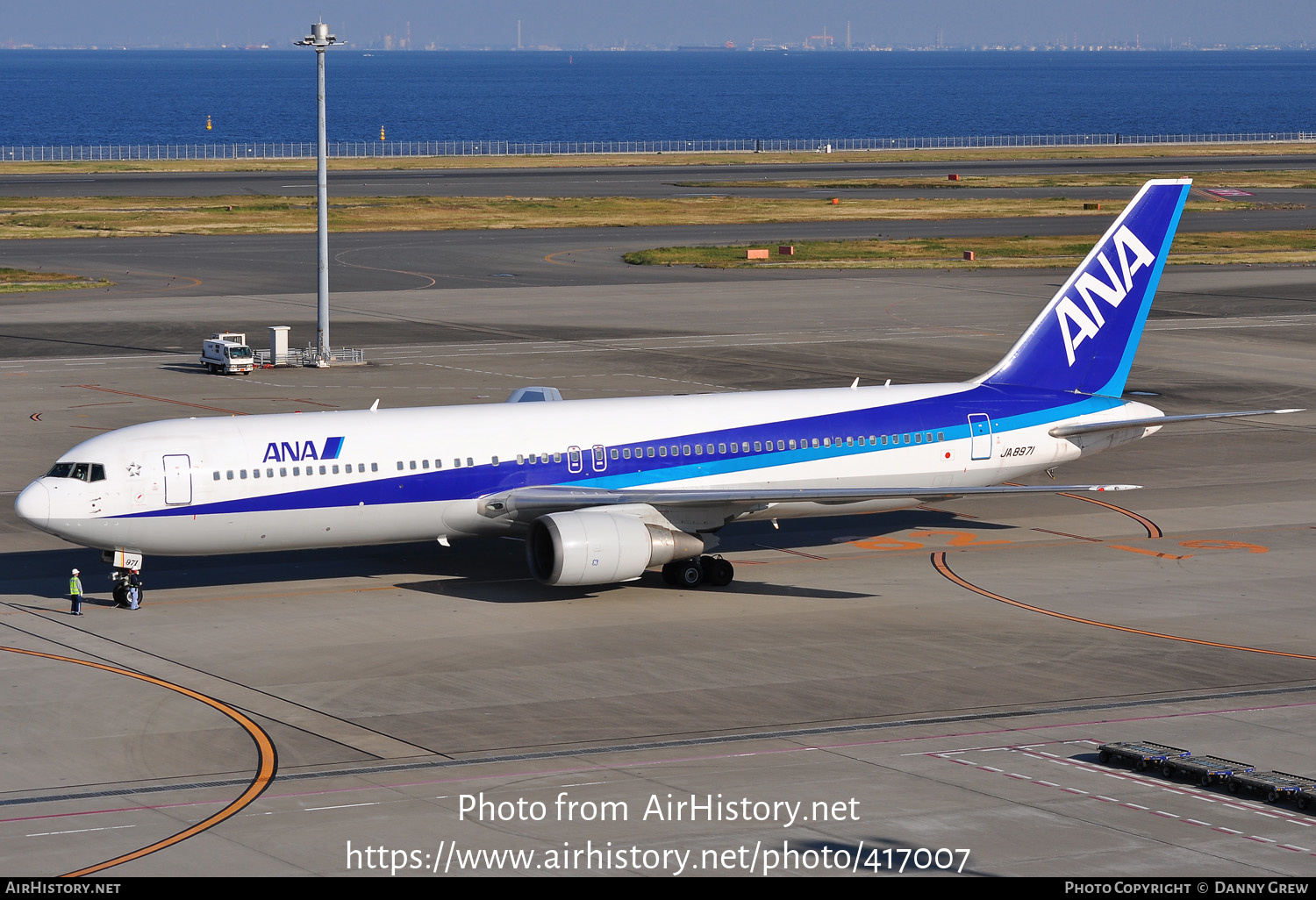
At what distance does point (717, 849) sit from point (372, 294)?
8606 cm

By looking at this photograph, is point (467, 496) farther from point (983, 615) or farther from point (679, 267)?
point (679, 267)

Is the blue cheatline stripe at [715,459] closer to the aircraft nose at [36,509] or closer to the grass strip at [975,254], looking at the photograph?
the aircraft nose at [36,509]

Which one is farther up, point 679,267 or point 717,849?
point 679,267

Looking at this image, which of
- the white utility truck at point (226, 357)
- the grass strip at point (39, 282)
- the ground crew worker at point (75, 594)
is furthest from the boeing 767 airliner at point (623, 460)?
the grass strip at point (39, 282)

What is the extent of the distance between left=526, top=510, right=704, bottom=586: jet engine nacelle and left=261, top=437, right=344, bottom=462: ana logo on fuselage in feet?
17.5

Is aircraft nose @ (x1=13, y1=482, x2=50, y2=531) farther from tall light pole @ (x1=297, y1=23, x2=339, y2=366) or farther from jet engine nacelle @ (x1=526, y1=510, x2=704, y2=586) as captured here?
tall light pole @ (x1=297, y1=23, x2=339, y2=366)

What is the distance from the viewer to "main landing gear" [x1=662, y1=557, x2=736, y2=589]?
A: 143 ft

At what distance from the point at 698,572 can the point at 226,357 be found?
41831 mm

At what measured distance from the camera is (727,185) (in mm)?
183875

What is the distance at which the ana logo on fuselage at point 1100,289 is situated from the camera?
165ft

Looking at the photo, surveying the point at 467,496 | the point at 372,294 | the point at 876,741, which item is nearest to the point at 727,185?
the point at 372,294

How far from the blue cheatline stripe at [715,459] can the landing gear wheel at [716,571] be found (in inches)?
96.3

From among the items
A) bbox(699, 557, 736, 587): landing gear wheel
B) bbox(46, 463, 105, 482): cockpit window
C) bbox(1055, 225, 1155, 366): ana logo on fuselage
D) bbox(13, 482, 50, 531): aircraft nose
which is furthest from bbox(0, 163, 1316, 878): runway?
bbox(1055, 225, 1155, 366): ana logo on fuselage

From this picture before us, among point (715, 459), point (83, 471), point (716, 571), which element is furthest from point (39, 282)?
point (716, 571)
